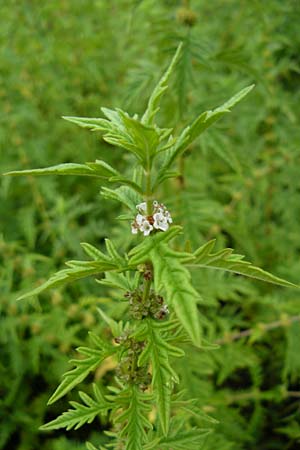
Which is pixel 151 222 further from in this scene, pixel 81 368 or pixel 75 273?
pixel 81 368

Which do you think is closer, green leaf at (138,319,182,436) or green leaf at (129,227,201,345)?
green leaf at (129,227,201,345)

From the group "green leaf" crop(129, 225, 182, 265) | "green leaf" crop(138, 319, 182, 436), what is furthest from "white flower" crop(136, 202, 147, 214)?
"green leaf" crop(138, 319, 182, 436)

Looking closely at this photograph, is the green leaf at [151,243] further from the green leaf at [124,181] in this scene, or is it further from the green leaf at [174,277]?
the green leaf at [124,181]

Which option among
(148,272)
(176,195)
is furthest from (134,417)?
(176,195)

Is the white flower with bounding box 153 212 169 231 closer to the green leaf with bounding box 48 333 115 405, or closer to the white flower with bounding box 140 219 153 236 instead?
the white flower with bounding box 140 219 153 236

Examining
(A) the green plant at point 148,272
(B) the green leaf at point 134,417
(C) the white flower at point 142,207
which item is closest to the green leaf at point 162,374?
(A) the green plant at point 148,272

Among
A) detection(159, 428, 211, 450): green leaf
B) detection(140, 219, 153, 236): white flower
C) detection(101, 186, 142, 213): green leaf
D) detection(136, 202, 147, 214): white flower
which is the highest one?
detection(101, 186, 142, 213): green leaf
